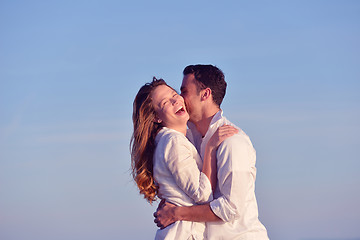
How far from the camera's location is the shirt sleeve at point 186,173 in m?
5.54

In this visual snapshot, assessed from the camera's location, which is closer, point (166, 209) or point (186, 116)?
point (166, 209)

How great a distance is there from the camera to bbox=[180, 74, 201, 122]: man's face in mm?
6395

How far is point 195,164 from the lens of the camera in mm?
5715

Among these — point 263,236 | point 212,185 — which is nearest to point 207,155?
point 212,185

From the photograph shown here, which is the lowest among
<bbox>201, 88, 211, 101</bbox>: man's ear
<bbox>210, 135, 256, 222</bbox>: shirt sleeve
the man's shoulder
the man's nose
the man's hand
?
the man's hand

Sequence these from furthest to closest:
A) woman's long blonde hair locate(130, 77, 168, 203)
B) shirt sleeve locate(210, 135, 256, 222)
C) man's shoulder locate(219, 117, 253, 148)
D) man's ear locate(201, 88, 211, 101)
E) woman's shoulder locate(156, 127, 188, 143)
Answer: man's ear locate(201, 88, 211, 101)
woman's long blonde hair locate(130, 77, 168, 203)
woman's shoulder locate(156, 127, 188, 143)
man's shoulder locate(219, 117, 253, 148)
shirt sleeve locate(210, 135, 256, 222)

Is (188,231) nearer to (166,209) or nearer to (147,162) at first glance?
(166,209)

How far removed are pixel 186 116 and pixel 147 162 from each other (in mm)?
736

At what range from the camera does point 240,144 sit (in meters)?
5.71

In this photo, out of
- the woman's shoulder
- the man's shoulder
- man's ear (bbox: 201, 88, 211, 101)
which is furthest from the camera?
man's ear (bbox: 201, 88, 211, 101)

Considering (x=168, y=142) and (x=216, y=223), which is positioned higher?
(x=168, y=142)

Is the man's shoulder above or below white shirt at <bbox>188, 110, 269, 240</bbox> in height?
above

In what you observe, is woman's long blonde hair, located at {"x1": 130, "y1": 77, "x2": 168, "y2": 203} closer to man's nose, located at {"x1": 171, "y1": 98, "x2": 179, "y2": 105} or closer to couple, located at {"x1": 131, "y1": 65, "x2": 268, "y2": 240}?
couple, located at {"x1": 131, "y1": 65, "x2": 268, "y2": 240}

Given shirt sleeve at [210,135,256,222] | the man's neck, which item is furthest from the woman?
the man's neck
